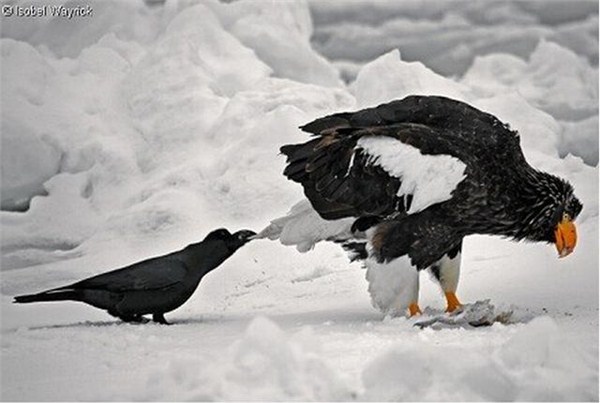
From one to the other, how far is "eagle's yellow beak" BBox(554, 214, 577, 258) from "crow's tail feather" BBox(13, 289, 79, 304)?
171 cm

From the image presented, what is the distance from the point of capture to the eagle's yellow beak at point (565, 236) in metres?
3.54

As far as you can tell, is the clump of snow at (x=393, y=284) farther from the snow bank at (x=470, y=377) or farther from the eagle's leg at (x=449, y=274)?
the snow bank at (x=470, y=377)

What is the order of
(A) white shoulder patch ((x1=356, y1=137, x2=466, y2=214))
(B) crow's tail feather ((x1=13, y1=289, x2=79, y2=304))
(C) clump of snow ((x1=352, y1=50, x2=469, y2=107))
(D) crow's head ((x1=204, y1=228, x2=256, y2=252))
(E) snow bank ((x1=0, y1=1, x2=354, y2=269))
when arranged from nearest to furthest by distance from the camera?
(A) white shoulder patch ((x1=356, y1=137, x2=466, y2=214)) < (B) crow's tail feather ((x1=13, y1=289, x2=79, y2=304)) < (D) crow's head ((x1=204, y1=228, x2=256, y2=252)) < (E) snow bank ((x1=0, y1=1, x2=354, y2=269)) < (C) clump of snow ((x1=352, y1=50, x2=469, y2=107))

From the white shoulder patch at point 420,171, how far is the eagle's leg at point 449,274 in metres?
0.40

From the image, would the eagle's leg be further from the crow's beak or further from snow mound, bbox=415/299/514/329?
the crow's beak

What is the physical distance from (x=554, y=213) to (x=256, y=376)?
5.22 ft

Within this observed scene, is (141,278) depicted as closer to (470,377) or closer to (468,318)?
(468,318)

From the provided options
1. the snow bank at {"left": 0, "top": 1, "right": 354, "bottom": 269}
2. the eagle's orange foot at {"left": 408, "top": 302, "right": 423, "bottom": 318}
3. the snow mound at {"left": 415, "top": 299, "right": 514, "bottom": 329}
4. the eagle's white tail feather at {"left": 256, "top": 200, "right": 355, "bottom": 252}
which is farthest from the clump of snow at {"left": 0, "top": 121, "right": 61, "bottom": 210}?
the snow mound at {"left": 415, "top": 299, "right": 514, "bottom": 329}

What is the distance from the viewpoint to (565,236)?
354 cm

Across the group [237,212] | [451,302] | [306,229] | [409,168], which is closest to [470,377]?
[409,168]

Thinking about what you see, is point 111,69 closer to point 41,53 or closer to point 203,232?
point 41,53

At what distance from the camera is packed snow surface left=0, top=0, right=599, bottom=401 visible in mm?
2432

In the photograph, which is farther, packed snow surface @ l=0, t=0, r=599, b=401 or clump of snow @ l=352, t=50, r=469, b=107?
clump of snow @ l=352, t=50, r=469, b=107
